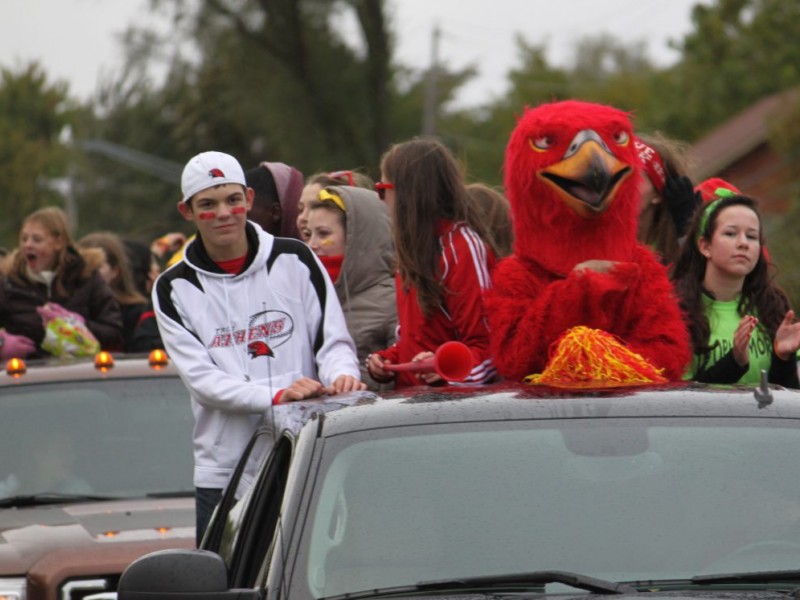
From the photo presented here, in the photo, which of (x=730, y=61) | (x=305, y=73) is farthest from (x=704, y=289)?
(x=730, y=61)

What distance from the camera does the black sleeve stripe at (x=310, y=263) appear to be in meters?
5.67

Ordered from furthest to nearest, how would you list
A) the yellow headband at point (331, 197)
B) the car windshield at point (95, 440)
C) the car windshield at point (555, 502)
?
the car windshield at point (95, 440) < the yellow headband at point (331, 197) < the car windshield at point (555, 502)

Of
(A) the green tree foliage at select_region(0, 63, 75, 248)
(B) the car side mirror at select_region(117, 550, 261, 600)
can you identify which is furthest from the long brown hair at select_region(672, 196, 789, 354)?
(A) the green tree foliage at select_region(0, 63, 75, 248)

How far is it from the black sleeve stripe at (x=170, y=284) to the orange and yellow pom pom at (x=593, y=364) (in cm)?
122

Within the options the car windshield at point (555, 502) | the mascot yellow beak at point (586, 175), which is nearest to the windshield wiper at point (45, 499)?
the mascot yellow beak at point (586, 175)

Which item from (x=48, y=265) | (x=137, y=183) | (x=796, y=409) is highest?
(x=137, y=183)

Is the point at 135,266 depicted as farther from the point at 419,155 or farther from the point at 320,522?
the point at 320,522

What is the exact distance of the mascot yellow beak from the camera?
539 centimetres

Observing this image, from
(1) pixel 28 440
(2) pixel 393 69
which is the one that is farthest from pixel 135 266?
(2) pixel 393 69

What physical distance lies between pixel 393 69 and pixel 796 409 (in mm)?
35376

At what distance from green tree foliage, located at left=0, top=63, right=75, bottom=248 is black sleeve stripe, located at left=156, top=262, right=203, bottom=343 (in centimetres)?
4371

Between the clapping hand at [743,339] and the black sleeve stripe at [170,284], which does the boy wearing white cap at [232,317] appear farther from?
the clapping hand at [743,339]

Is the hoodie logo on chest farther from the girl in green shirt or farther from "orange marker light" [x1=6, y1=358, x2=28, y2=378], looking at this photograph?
"orange marker light" [x1=6, y1=358, x2=28, y2=378]

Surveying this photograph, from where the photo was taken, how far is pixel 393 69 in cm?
3922
